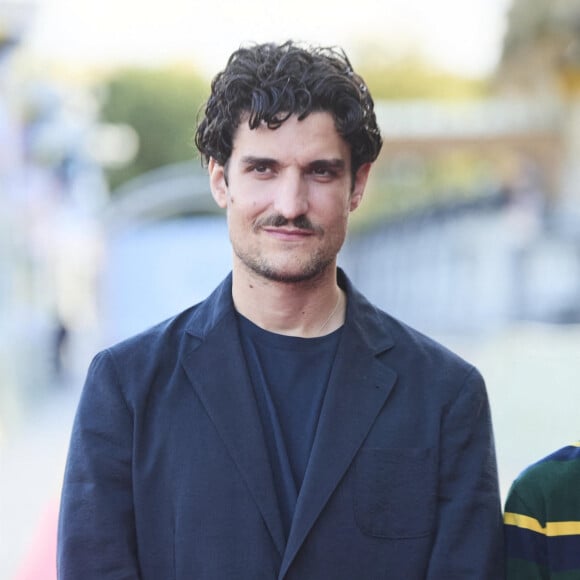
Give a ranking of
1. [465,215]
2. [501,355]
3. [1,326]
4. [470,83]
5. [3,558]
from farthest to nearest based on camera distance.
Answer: [470,83] → [465,215] → [1,326] → [501,355] → [3,558]

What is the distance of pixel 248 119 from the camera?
2.19m

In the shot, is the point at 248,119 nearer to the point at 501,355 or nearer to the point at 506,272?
the point at 501,355

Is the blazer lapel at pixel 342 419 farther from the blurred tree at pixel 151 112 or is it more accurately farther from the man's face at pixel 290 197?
the blurred tree at pixel 151 112

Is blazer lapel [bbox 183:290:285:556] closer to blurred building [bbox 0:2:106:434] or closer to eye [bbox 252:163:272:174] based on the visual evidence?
eye [bbox 252:163:272:174]

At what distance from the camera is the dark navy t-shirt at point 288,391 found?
7.01ft

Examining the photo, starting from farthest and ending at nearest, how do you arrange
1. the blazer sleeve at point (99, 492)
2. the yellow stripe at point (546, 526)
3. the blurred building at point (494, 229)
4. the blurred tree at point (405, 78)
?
the blurred tree at point (405, 78), the blurred building at point (494, 229), the yellow stripe at point (546, 526), the blazer sleeve at point (99, 492)

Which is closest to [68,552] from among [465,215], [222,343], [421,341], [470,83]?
[222,343]

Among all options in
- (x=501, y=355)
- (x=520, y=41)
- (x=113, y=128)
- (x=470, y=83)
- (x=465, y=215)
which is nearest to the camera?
(x=501, y=355)

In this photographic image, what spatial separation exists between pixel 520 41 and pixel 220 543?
19.8 meters

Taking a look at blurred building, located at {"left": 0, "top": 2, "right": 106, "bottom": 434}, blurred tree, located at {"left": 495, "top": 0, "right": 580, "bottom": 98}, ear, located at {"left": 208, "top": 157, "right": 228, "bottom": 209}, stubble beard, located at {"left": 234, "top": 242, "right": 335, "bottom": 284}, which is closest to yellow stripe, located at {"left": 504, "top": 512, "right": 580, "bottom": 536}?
stubble beard, located at {"left": 234, "top": 242, "right": 335, "bottom": 284}

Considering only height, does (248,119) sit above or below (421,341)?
above

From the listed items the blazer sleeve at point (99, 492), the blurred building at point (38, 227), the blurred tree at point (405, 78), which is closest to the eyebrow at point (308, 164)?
the blazer sleeve at point (99, 492)

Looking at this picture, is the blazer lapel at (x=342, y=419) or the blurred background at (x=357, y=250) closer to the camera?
the blazer lapel at (x=342, y=419)

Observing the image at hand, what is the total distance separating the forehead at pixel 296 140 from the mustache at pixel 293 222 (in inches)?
4.5
